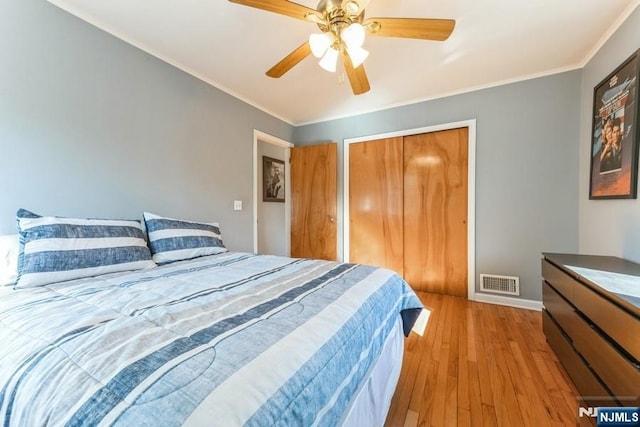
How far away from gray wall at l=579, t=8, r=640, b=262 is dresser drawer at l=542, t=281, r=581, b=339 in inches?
20.3

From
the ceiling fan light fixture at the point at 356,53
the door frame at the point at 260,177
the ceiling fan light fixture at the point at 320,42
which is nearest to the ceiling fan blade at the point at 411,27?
the ceiling fan light fixture at the point at 356,53

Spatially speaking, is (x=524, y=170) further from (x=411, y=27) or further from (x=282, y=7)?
(x=282, y=7)

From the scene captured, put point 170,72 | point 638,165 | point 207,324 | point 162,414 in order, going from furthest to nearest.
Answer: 1. point 170,72
2. point 638,165
3. point 207,324
4. point 162,414

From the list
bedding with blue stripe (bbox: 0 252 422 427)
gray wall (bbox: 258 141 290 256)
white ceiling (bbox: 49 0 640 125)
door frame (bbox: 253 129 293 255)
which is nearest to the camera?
bedding with blue stripe (bbox: 0 252 422 427)

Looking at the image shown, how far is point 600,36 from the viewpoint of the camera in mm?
1987

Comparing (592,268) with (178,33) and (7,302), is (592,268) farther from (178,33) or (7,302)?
(178,33)

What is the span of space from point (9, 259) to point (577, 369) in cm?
309

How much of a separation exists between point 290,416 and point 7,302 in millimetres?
1257

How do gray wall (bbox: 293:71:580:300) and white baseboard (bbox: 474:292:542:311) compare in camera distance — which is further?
white baseboard (bbox: 474:292:542:311)

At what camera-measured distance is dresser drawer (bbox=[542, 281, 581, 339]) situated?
1457 millimetres

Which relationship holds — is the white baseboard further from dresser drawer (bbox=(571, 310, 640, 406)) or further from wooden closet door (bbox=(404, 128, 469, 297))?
dresser drawer (bbox=(571, 310, 640, 406))

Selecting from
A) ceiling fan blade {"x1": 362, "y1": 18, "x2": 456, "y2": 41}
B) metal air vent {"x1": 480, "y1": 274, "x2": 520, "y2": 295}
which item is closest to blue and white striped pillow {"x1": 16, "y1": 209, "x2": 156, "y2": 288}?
ceiling fan blade {"x1": 362, "y1": 18, "x2": 456, "y2": 41}

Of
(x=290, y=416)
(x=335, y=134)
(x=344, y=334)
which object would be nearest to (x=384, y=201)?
(x=335, y=134)

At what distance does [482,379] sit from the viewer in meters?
1.52
